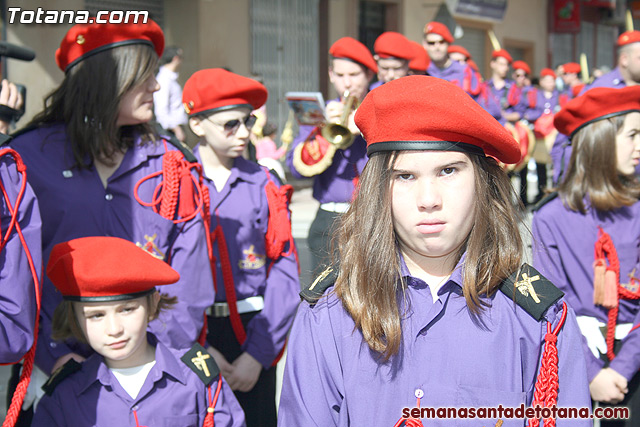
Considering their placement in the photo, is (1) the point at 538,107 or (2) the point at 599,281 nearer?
(2) the point at 599,281

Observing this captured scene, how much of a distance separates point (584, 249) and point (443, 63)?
775 centimetres

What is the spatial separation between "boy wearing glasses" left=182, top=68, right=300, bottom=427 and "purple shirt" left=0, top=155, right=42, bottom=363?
1.36 m

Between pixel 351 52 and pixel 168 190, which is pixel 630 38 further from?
pixel 168 190

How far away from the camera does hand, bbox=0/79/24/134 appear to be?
337 centimetres

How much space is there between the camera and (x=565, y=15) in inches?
1101

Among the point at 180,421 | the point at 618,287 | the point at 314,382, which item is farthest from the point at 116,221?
the point at 618,287

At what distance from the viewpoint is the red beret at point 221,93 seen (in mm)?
4191

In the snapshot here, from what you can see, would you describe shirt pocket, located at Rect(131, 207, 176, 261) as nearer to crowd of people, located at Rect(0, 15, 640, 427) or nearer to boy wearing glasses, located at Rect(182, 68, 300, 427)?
crowd of people, located at Rect(0, 15, 640, 427)

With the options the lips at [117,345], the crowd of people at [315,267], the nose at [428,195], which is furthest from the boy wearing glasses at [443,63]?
the nose at [428,195]

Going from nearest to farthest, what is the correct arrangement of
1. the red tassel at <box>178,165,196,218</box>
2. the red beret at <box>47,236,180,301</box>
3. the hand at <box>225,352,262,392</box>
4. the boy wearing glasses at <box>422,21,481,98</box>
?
the red beret at <box>47,236,180,301</box> < the red tassel at <box>178,165,196,218</box> < the hand at <box>225,352,262,392</box> < the boy wearing glasses at <box>422,21,481,98</box>

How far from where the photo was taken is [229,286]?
3.92m

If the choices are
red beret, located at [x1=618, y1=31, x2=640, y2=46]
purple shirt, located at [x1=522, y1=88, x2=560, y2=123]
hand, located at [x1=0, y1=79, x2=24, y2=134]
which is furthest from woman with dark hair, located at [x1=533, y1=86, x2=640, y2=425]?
purple shirt, located at [x1=522, y1=88, x2=560, y2=123]

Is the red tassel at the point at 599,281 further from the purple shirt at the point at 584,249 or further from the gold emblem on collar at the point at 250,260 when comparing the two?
the gold emblem on collar at the point at 250,260

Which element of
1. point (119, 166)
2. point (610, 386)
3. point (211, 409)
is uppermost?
point (119, 166)
